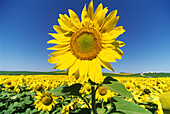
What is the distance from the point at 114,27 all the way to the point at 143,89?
3774 mm

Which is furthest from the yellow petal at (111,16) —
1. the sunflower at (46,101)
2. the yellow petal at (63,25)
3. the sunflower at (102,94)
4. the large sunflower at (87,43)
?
the sunflower at (46,101)

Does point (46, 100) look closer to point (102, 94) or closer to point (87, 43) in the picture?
point (102, 94)

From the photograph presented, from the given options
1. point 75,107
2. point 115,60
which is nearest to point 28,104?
point 75,107

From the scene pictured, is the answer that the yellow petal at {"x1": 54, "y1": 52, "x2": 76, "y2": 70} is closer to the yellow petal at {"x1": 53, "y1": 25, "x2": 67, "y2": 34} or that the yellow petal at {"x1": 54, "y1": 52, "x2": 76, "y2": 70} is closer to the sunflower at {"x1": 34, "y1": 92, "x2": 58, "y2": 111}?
the yellow petal at {"x1": 53, "y1": 25, "x2": 67, "y2": 34}

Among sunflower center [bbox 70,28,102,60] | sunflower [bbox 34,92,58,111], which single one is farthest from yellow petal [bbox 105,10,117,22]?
sunflower [bbox 34,92,58,111]

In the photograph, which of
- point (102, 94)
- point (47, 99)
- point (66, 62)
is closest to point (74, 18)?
point (66, 62)

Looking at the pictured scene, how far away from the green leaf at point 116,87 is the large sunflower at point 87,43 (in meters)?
0.09

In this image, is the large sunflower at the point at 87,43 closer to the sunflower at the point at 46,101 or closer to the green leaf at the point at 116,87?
the green leaf at the point at 116,87

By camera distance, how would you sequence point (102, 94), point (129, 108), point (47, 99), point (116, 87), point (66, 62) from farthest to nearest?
point (47, 99) < point (102, 94) < point (66, 62) < point (129, 108) < point (116, 87)

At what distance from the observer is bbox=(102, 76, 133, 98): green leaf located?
93cm

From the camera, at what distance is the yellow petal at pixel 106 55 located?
112 centimetres

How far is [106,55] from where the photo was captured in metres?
1.17

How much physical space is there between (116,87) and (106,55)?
1.15 ft

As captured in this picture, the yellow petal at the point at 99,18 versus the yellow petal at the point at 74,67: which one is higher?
the yellow petal at the point at 99,18
